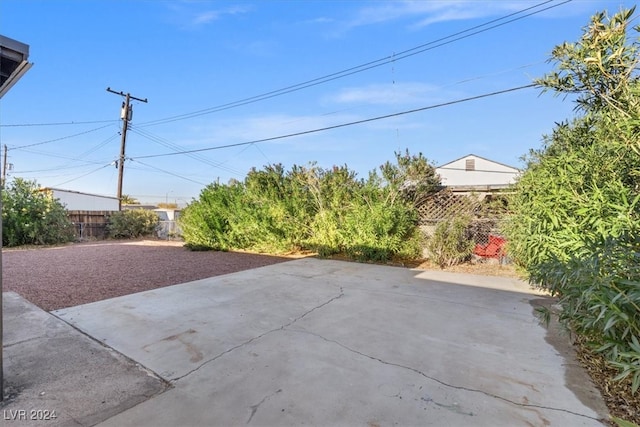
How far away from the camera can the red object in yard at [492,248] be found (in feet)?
22.7

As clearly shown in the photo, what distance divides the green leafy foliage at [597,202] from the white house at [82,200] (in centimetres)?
1994

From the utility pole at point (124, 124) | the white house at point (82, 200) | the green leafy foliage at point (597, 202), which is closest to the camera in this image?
the green leafy foliage at point (597, 202)

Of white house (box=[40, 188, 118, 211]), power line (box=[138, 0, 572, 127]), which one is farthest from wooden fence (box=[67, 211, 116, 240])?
power line (box=[138, 0, 572, 127])

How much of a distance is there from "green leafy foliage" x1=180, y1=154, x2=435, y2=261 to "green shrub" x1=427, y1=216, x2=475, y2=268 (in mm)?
681

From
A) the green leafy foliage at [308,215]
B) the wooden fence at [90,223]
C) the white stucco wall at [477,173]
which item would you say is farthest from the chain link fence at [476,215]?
the wooden fence at [90,223]

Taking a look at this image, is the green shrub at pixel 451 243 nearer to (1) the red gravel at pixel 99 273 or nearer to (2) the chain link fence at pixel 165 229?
(1) the red gravel at pixel 99 273

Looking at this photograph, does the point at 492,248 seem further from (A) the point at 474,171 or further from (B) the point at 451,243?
(A) the point at 474,171

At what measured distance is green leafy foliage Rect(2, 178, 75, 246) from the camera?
1074 centimetres

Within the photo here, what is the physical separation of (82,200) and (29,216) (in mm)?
7288

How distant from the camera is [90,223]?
13773 millimetres

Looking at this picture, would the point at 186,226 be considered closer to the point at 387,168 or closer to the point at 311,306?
the point at 387,168

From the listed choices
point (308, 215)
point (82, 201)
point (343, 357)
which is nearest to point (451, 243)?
point (308, 215)

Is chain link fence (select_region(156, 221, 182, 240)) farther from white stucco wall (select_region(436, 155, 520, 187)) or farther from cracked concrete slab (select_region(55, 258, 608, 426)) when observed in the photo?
Result: white stucco wall (select_region(436, 155, 520, 187))

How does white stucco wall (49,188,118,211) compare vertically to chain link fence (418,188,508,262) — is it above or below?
above
